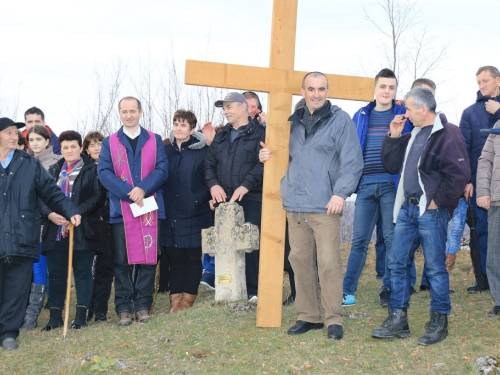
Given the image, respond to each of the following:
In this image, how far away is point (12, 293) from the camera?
20.7ft

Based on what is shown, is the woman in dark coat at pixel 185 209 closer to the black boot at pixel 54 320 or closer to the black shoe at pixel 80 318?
the black shoe at pixel 80 318

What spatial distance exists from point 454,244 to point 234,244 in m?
2.72

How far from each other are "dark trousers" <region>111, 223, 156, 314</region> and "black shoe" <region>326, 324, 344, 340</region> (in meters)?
2.15

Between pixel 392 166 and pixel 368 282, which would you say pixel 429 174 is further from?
pixel 368 282

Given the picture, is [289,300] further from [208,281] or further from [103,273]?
[103,273]

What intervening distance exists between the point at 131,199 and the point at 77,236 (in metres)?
0.71

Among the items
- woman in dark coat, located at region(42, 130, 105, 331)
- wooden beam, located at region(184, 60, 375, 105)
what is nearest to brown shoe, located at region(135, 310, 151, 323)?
woman in dark coat, located at region(42, 130, 105, 331)

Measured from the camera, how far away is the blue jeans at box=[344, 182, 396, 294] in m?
6.59

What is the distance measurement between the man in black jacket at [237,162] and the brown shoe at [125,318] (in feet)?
4.20

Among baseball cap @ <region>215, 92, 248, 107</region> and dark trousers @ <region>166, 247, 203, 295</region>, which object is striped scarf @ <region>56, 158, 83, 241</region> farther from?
baseball cap @ <region>215, 92, 248, 107</region>

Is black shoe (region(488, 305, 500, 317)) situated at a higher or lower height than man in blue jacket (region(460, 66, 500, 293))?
lower

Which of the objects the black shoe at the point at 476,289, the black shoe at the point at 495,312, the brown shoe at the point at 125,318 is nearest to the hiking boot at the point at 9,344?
the brown shoe at the point at 125,318

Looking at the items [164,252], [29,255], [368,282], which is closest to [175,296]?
[164,252]

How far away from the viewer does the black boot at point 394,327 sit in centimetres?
561
